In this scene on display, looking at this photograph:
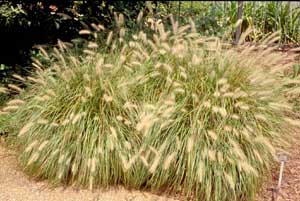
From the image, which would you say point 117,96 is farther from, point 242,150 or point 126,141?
point 242,150

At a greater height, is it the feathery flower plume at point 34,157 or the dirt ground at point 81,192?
the feathery flower plume at point 34,157

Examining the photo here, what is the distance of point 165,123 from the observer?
12.8 feet

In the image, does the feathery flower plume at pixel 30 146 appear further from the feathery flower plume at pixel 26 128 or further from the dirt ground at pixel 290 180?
the dirt ground at pixel 290 180

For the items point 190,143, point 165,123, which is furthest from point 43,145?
point 190,143

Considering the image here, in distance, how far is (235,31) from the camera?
23.3ft

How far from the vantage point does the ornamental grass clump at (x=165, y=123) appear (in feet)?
12.7

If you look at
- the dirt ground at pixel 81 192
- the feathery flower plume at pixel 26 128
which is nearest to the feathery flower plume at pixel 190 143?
the dirt ground at pixel 81 192

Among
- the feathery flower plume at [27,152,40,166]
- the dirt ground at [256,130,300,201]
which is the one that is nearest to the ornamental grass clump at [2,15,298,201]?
the feathery flower plume at [27,152,40,166]

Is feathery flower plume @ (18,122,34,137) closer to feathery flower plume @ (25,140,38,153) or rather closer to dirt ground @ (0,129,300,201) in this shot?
feathery flower plume @ (25,140,38,153)

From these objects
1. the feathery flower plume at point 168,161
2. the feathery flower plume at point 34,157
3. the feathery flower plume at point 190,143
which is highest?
the feathery flower plume at point 190,143

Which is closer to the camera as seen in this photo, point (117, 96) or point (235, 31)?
point (117, 96)

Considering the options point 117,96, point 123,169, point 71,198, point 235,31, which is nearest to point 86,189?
point 71,198

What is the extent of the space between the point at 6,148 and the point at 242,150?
8.13 feet

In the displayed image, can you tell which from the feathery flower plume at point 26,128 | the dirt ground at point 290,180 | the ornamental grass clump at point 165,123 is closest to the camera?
the ornamental grass clump at point 165,123
